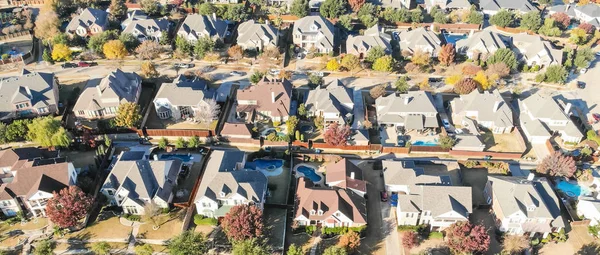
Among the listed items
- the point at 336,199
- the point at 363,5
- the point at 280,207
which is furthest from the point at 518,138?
the point at 363,5

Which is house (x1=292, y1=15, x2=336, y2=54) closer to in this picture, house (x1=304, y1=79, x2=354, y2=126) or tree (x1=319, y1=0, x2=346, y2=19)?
tree (x1=319, y1=0, x2=346, y2=19)

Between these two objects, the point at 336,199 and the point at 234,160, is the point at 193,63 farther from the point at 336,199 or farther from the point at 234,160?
the point at 336,199

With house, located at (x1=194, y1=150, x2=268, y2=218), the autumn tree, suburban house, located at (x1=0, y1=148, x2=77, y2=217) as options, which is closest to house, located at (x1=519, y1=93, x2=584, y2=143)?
house, located at (x1=194, y1=150, x2=268, y2=218)

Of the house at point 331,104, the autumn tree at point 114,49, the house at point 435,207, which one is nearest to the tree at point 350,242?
the house at point 435,207

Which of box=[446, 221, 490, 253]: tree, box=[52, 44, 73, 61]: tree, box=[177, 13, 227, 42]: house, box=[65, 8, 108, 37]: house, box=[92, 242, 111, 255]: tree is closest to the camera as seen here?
box=[446, 221, 490, 253]: tree

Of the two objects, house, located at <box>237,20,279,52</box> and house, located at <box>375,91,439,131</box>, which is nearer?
house, located at <box>375,91,439,131</box>

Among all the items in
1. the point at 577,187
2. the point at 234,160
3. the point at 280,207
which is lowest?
the point at 577,187

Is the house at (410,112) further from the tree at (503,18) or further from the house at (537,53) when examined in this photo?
the tree at (503,18)
